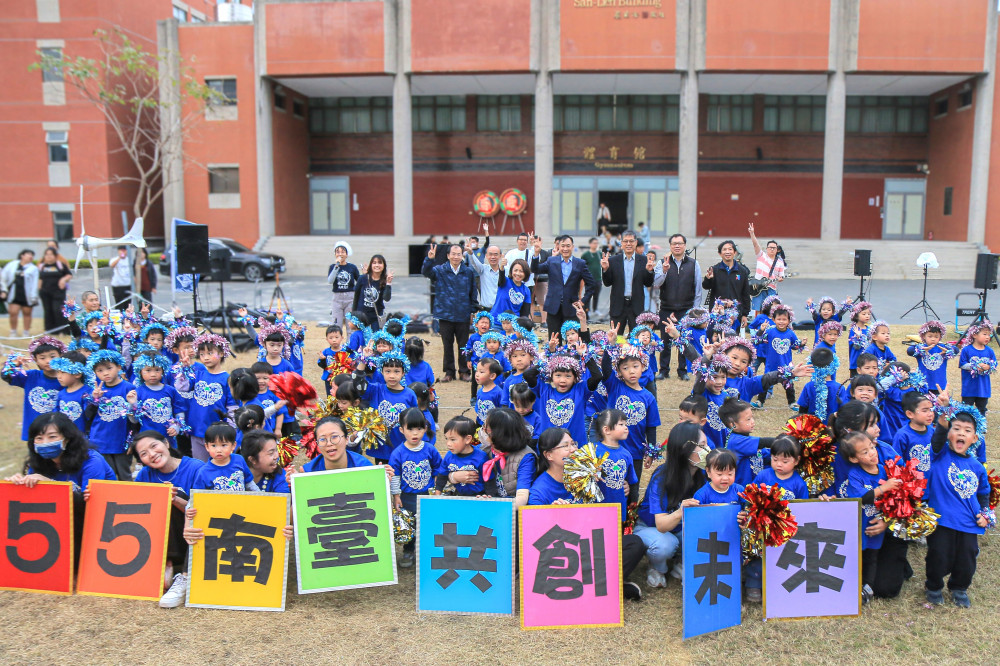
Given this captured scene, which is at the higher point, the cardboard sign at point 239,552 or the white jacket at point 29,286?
the white jacket at point 29,286

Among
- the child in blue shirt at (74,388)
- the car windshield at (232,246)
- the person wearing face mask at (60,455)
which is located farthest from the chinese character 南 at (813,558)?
the car windshield at (232,246)

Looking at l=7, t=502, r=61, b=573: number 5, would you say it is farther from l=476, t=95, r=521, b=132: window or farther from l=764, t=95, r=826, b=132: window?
l=764, t=95, r=826, b=132: window

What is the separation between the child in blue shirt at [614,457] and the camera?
4527 millimetres

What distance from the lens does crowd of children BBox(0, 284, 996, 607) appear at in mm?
4344

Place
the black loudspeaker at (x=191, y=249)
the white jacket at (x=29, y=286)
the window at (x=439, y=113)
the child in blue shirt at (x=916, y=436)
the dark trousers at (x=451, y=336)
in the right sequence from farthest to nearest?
1. the window at (x=439, y=113)
2. the white jacket at (x=29, y=286)
3. the black loudspeaker at (x=191, y=249)
4. the dark trousers at (x=451, y=336)
5. the child in blue shirt at (x=916, y=436)

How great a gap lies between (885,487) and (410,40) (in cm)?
2583

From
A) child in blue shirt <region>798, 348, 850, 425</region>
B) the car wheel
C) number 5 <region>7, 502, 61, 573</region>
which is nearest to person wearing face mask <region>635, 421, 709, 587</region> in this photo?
child in blue shirt <region>798, 348, 850, 425</region>

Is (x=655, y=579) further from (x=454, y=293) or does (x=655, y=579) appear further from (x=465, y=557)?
(x=454, y=293)

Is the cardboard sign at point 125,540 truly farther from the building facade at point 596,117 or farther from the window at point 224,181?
the window at point 224,181

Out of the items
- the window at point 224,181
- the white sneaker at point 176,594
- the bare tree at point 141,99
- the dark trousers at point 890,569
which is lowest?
the white sneaker at point 176,594

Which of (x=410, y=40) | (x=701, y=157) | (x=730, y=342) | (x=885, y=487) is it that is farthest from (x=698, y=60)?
(x=885, y=487)

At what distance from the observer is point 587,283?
9.59 metres

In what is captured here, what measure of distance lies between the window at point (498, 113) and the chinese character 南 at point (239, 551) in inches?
1170

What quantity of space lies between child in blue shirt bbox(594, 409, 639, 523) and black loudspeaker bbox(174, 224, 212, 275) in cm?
1000
